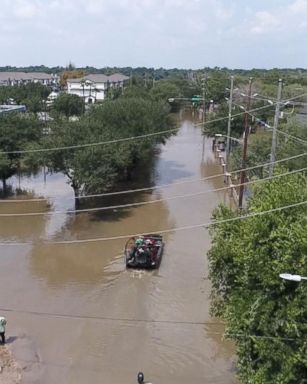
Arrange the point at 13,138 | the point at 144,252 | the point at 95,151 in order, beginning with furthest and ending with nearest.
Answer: the point at 13,138
the point at 95,151
the point at 144,252

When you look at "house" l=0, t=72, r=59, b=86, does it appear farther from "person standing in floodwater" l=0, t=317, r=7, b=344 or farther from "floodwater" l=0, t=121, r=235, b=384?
"person standing in floodwater" l=0, t=317, r=7, b=344

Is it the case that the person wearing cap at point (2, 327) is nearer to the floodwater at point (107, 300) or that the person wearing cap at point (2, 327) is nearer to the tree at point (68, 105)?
the floodwater at point (107, 300)

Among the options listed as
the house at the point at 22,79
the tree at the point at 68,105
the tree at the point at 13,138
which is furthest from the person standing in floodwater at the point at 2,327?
the house at the point at 22,79

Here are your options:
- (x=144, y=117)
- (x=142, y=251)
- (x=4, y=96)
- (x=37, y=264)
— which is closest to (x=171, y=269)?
(x=142, y=251)

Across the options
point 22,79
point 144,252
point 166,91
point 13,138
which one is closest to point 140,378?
point 144,252

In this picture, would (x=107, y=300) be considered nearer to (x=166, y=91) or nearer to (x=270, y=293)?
(x=270, y=293)
